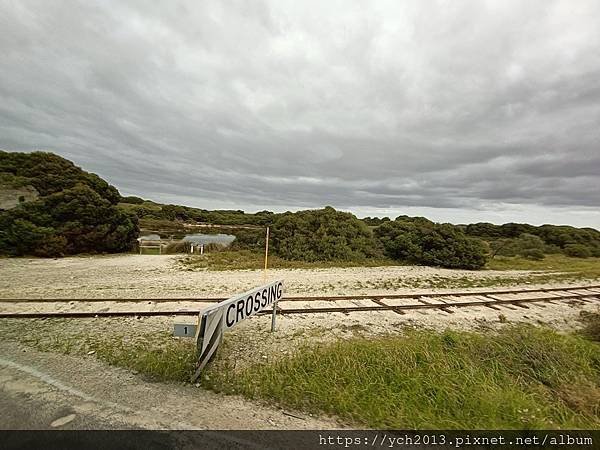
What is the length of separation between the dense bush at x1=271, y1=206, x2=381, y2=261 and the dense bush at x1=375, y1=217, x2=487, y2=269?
5.21ft

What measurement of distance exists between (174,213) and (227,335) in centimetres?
2662

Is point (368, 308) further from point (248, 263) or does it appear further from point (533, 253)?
point (533, 253)

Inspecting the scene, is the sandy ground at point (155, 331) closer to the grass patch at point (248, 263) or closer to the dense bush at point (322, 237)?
the grass patch at point (248, 263)

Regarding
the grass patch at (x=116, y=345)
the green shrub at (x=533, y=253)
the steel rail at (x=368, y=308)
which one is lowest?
the grass patch at (x=116, y=345)

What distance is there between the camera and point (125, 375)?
3.67 meters

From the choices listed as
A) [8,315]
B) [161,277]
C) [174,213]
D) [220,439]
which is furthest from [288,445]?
[174,213]

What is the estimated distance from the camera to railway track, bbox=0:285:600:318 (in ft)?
19.7

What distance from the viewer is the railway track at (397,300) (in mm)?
6004

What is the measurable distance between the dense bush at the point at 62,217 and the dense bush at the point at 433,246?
18095 mm

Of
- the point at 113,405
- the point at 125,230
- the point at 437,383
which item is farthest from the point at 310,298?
the point at 125,230

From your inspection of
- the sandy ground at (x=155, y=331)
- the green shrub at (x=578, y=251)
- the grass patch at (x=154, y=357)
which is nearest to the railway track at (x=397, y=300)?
the sandy ground at (x=155, y=331)

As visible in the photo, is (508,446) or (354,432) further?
(354,432)

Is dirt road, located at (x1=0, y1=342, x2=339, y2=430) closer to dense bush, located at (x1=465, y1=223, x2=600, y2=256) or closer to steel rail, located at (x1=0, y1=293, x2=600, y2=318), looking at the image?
steel rail, located at (x1=0, y1=293, x2=600, y2=318)

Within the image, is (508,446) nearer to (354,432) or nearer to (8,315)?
(354,432)
